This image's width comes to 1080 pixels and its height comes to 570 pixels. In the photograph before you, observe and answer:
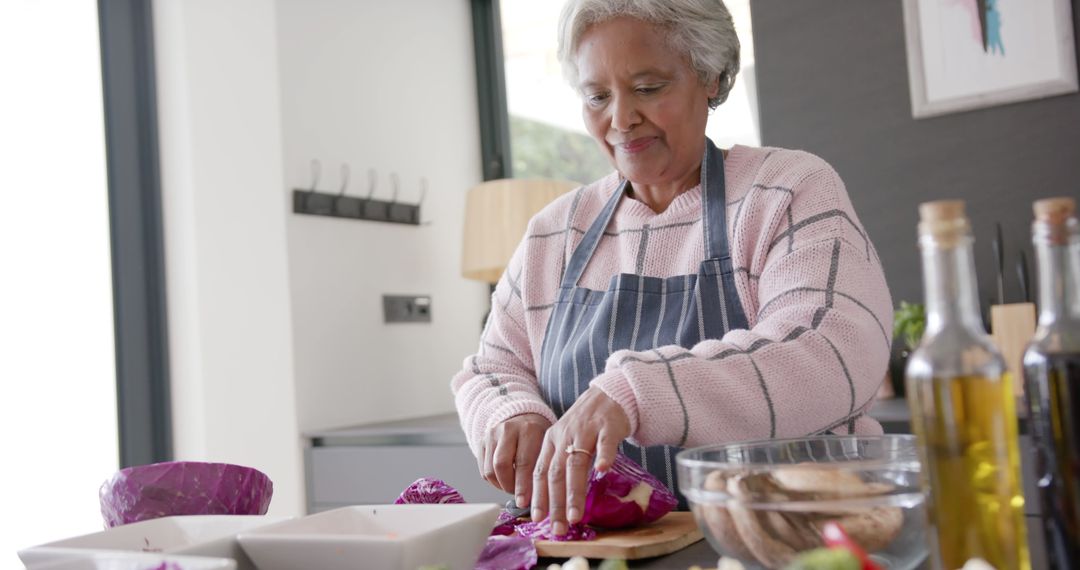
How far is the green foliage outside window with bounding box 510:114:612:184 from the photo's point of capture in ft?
12.0

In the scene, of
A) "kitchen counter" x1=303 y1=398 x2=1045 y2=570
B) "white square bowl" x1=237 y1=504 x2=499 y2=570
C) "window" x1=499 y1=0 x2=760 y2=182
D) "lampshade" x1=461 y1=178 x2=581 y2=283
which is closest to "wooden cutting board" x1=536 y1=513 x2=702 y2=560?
"white square bowl" x1=237 y1=504 x2=499 y2=570

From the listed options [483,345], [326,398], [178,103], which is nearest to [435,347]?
[326,398]

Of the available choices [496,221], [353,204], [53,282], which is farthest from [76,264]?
[496,221]

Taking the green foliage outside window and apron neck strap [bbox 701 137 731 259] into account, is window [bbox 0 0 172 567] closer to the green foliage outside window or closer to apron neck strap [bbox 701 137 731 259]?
the green foliage outside window

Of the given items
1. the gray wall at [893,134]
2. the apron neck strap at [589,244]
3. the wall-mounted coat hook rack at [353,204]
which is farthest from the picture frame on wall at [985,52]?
the wall-mounted coat hook rack at [353,204]

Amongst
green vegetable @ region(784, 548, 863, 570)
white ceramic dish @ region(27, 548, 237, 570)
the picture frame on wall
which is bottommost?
white ceramic dish @ region(27, 548, 237, 570)

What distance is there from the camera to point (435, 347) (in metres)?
3.31

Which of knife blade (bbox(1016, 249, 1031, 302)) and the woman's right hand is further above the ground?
knife blade (bbox(1016, 249, 1031, 302))

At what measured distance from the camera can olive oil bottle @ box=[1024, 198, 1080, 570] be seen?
555 mm

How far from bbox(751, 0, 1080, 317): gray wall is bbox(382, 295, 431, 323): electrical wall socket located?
1211 millimetres

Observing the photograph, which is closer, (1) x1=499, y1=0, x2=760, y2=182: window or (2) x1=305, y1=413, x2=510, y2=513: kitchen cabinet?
(2) x1=305, y1=413, x2=510, y2=513: kitchen cabinet

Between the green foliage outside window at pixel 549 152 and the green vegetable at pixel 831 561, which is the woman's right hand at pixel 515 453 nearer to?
the green vegetable at pixel 831 561

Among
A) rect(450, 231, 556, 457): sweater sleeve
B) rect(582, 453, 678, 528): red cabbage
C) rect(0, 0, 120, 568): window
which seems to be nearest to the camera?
rect(582, 453, 678, 528): red cabbage

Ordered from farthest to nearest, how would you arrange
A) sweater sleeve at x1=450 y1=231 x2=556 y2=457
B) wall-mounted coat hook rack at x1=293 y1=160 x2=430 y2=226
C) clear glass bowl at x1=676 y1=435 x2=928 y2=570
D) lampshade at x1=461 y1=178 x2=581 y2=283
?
lampshade at x1=461 y1=178 x2=581 y2=283
wall-mounted coat hook rack at x1=293 y1=160 x2=430 y2=226
sweater sleeve at x1=450 y1=231 x2=556 y2=457
clear glass bowl at x1=676 y1=435 x2=928 y2=570
